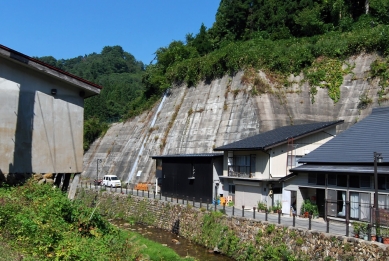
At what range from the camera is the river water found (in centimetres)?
2047

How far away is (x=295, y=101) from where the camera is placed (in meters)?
35.7

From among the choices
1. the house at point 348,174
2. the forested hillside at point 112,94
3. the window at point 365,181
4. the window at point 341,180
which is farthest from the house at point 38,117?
the forested hillside at point 112,94

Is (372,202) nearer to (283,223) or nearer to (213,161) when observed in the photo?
(283,223)

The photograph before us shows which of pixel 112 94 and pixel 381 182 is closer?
pixel 381 182

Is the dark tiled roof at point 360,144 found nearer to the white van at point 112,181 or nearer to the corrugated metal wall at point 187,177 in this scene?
the corrugated metal wall at point 187,177

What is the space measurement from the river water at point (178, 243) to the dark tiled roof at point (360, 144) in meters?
6.78

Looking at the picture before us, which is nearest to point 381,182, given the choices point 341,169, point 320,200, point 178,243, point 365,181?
point 365,181

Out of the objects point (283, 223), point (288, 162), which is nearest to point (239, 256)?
point (283, 223)

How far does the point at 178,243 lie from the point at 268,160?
7099 mm

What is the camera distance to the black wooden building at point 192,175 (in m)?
30.2

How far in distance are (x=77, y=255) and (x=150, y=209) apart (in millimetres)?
20797

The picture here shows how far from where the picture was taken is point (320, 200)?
22453 mm

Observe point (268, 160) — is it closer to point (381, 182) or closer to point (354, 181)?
point (354, 181)

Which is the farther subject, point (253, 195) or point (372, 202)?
point (253, 195)
